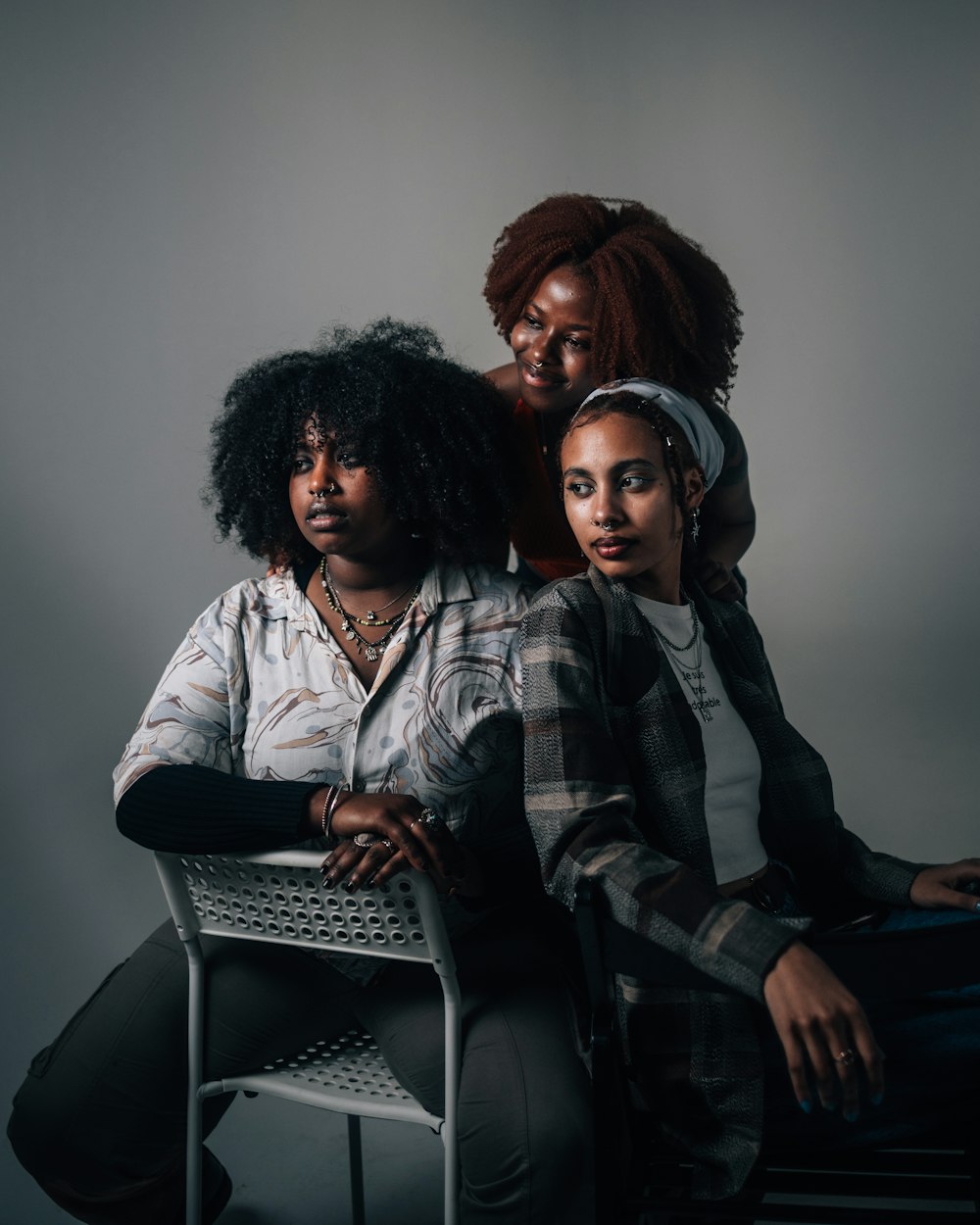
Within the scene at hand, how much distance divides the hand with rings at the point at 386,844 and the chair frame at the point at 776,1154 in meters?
0.26

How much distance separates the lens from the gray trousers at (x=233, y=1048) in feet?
5.01

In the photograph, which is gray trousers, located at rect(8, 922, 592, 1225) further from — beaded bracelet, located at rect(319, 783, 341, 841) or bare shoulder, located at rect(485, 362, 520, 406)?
bare shoulder, located at rect(485, 362, 520, 406)

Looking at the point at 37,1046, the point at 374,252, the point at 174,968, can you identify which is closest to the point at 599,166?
the point at 374,252

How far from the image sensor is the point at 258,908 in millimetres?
1506

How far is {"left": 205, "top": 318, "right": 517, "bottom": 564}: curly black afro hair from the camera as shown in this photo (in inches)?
70.1

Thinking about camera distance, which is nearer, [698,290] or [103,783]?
[698,290]

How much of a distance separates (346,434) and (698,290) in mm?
560

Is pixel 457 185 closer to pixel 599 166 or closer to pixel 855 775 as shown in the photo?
pixel 599 166

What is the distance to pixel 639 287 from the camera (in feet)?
5.81

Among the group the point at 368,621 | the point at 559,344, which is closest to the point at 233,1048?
the point at 368,621

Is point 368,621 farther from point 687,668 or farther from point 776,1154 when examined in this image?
point 776,1154

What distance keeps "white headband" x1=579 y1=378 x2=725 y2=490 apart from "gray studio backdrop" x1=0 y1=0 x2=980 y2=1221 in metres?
1.40

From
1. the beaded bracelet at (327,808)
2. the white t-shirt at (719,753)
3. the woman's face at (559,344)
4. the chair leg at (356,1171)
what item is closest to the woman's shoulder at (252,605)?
the beaded bracelet at (327,808)

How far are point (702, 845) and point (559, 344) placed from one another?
818 mm
